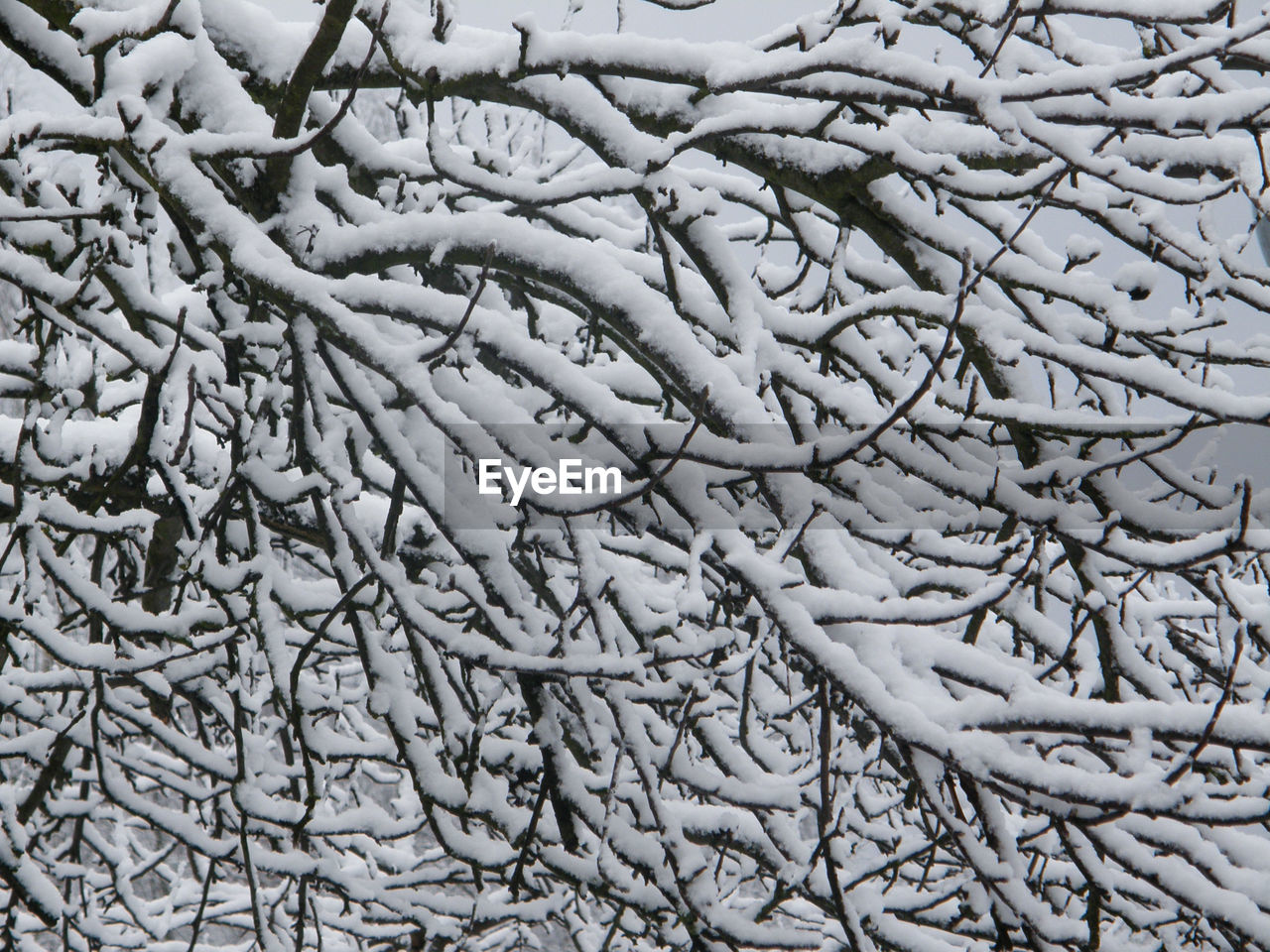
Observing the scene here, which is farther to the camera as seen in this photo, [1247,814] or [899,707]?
[899,707]

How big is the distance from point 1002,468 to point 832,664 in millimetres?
675

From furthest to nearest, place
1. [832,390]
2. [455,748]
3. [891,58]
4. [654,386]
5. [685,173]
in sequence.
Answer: [685,173]
[654,386]
[455,748]
[832,390]
[891,58]

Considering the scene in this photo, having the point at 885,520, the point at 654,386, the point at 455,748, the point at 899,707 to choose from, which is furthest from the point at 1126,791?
the point at 654,386

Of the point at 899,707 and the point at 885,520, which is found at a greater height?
the point at 885,520

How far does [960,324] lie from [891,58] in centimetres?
53

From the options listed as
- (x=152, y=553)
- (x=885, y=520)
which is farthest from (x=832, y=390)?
(x=152, y=553)

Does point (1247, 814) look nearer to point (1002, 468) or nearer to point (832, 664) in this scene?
point (832, 664)

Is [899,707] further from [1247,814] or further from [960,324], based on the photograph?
[960,324]

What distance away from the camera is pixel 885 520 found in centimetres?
168

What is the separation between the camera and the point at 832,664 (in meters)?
1.26

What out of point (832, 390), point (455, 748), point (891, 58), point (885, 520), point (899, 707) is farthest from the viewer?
point (455, 748)

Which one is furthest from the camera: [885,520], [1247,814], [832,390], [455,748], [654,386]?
[654,386]

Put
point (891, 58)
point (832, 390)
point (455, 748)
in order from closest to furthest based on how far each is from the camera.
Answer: point (891, 58) < point (832, 390) < point (455, 748)

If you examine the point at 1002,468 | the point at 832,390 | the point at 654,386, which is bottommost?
the point at 1002,468
